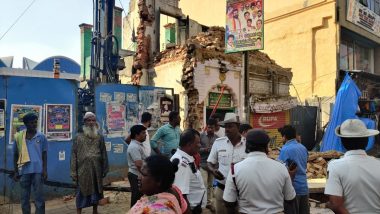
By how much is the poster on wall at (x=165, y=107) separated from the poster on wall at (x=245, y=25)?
124 inches

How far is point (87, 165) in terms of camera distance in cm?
654

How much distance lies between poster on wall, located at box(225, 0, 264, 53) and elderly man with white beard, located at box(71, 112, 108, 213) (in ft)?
12.2

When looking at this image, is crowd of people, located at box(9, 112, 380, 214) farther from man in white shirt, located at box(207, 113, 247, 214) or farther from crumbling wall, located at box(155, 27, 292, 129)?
crumbling wall, located at box(155, 27, 292, 129)

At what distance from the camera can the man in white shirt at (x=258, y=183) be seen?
317 centimetres

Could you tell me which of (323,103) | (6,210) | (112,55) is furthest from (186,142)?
(323,103)

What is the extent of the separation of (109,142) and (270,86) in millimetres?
8575

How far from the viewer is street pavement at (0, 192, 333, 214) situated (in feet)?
25.0

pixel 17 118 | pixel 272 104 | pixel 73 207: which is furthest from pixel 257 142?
pixel 272 104

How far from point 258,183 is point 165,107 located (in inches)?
325

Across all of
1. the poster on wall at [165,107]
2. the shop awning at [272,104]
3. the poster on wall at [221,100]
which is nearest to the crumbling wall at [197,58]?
the poster on wall at [221,100]

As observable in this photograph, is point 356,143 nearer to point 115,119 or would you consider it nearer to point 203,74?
point 115,119

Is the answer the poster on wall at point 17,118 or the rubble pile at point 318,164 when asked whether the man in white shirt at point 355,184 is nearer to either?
the poster on wall at point 17,118

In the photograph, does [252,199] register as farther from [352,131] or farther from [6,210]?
[6,210]

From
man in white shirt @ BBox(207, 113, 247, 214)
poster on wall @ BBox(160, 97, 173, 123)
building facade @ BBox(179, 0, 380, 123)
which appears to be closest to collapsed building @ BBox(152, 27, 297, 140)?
poster on wall @ BBox(160, 97, 173, 123)
